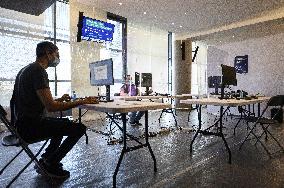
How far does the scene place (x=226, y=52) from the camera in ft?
31.1

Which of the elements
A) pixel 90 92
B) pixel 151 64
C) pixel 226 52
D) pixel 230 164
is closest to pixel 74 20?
pixel 90 92

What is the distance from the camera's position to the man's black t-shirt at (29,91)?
2.50 meters

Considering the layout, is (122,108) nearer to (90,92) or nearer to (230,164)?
(230,164)

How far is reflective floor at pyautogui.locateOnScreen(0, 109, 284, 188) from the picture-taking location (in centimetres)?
269

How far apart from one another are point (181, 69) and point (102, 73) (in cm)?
817

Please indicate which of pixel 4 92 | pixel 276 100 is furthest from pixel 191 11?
pixel 4 92

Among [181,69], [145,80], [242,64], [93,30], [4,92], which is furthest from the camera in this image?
[181,69]

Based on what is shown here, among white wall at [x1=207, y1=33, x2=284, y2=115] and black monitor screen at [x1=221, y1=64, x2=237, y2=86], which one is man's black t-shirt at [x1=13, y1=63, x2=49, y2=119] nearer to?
black monitor screen at [x1=221, y1=64, x2=237, y2=86]

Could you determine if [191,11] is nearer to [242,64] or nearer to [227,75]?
[242,64]

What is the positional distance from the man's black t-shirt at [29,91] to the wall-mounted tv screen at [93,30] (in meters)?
5.09

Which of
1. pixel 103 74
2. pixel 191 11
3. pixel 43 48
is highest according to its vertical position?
pixel 191 11

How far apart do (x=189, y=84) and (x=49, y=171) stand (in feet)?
30.9

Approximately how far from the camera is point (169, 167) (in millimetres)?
3207

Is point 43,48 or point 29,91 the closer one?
point 29,91
